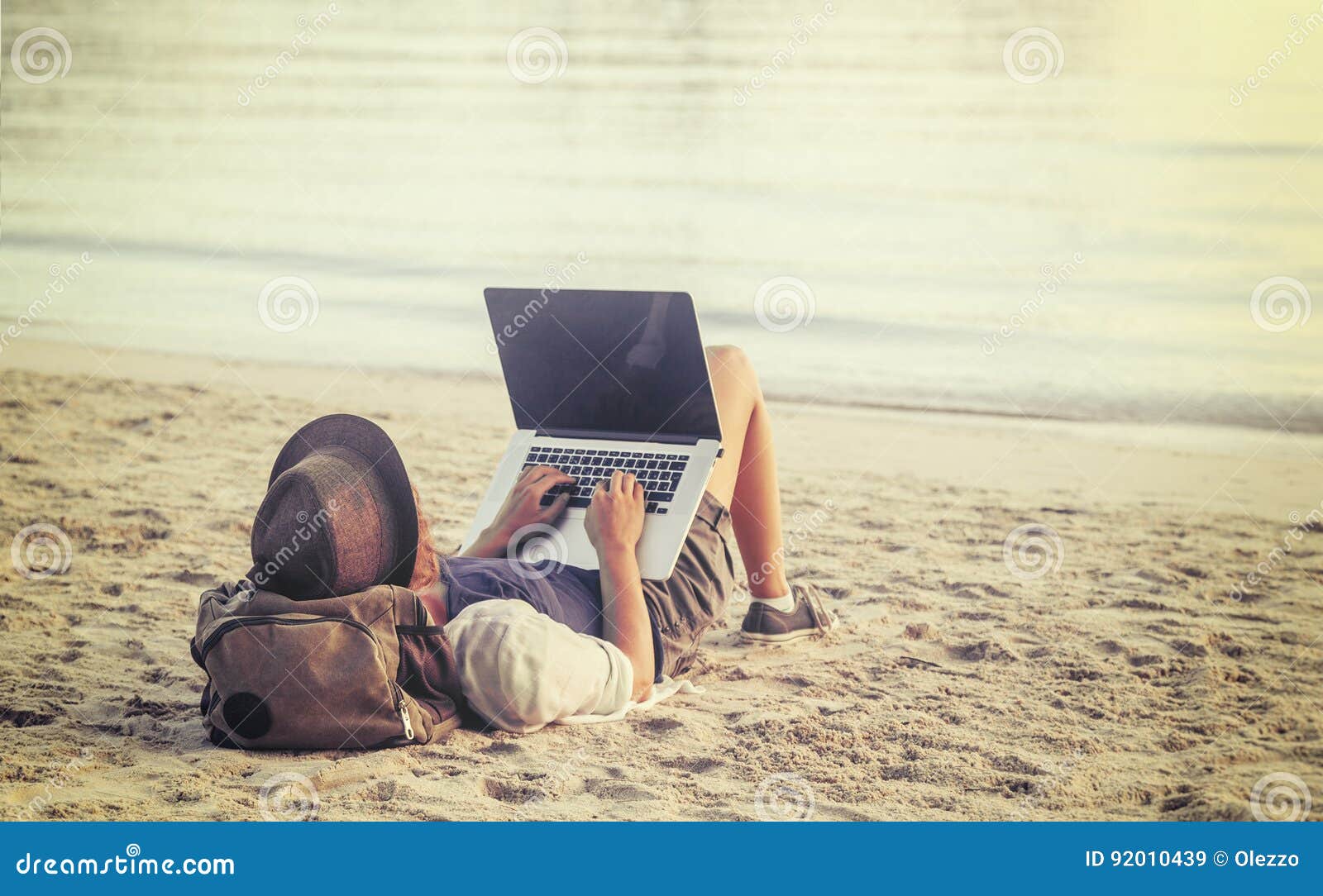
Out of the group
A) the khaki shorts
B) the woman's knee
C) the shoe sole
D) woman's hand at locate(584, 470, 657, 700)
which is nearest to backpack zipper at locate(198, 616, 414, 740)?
woman's hand at locate(584, 470, 657, 700)

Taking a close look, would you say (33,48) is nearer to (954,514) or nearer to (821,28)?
(821,28)

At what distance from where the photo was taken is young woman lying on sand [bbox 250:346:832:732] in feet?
7.34

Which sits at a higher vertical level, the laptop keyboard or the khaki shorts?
the laptop keyboard

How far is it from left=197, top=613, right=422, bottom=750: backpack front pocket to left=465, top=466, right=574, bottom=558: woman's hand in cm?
48

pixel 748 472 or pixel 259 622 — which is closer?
pixel 259 622

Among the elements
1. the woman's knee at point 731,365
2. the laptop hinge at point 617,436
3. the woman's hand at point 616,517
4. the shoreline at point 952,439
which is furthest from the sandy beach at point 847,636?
the woman's knee at point 731,365

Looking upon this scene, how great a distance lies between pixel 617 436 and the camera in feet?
9.46

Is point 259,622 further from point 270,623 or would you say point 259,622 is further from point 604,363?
point 604,363

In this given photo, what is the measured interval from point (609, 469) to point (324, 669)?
873mm

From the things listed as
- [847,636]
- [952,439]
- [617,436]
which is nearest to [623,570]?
[617,436]

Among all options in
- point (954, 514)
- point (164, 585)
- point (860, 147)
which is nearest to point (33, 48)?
point (860, 147)

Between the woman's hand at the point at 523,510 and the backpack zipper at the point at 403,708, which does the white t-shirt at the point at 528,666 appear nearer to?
the backpack zipper at the point at 403,708

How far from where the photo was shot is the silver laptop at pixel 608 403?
8.71 feet

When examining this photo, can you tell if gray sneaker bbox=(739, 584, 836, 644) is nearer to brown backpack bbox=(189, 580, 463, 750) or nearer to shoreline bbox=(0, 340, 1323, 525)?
brown backpack bbox=(189, 580, 463, 750)
